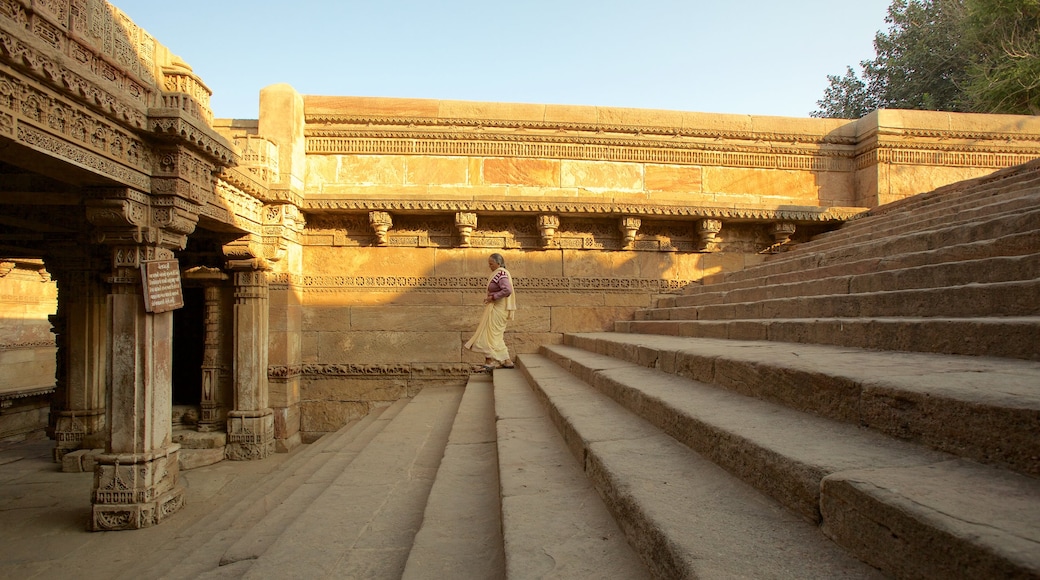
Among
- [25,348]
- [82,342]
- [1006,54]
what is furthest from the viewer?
[1006,54]

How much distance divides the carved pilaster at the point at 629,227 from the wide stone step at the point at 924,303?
2.98 m

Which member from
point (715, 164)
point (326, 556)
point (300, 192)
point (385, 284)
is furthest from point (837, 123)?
point (326, 556)

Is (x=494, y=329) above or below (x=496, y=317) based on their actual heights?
below

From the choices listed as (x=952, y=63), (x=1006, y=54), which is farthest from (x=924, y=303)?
(x=952, y=63)

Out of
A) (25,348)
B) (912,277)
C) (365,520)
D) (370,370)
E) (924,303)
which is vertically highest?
(912,277)

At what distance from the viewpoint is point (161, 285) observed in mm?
4340

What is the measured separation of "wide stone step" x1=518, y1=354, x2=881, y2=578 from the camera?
123 cm

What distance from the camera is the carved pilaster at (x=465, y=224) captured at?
7059 millimetres

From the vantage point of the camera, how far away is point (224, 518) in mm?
4164

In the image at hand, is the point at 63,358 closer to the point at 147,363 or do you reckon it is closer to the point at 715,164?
the point at 147,363

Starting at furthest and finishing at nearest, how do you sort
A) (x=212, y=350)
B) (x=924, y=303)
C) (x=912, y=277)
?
(x=212, y=350)
(x=912, y=277)
(x=924, y=303)

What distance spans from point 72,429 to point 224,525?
434cm

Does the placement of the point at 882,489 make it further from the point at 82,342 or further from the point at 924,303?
the point at 82,342

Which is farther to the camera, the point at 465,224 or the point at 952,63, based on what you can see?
the point at 952,63
